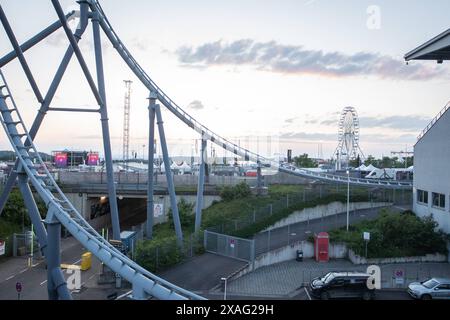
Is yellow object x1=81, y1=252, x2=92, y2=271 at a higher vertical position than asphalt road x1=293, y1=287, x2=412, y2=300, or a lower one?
higher

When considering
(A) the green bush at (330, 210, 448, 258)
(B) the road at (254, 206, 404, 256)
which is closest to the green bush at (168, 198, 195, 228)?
(B) the road at (254, 206, 404, 256)

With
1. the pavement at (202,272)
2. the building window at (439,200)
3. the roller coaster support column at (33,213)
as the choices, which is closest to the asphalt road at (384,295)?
the pavement at (202,272)

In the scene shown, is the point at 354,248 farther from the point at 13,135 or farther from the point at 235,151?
the point at 13,135

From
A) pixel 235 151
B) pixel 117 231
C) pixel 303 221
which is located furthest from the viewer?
pixel 235 151

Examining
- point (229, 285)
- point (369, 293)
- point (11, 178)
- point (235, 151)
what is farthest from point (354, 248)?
point (11, 178)

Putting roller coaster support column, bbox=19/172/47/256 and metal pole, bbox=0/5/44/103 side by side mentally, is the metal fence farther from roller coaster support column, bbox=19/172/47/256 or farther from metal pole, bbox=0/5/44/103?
metal pole, bbox=0/5/44/103

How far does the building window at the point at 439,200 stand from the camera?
24.6m

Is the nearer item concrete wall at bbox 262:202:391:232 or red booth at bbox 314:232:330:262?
red booth at bbox 314:232:330:262

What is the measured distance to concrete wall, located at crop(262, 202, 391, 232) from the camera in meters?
28.0

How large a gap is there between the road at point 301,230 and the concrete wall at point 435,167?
13.1 feet

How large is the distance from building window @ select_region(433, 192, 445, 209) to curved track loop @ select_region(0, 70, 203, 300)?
19.5 m

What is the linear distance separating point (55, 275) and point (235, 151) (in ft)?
70.2

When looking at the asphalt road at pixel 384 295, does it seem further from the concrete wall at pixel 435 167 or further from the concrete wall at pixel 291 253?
the concrete wall at pixel 435 167
